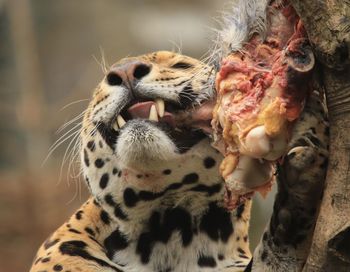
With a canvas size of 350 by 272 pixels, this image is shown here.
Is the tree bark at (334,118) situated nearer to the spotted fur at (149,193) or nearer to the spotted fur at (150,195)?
the spotted fur at (150,195)

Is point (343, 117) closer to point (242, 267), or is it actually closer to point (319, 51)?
point (319, 51)

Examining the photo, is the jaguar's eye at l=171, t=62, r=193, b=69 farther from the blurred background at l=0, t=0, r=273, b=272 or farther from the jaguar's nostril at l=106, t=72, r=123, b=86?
the blurred background at l=0, t=0, r=273, b=272

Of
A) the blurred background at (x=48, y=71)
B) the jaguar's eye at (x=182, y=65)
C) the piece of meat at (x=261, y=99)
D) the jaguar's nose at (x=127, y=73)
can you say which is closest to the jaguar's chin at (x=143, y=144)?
the jaguar's nose at (x=127, y=73)

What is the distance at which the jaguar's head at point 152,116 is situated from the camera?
5.02 meters

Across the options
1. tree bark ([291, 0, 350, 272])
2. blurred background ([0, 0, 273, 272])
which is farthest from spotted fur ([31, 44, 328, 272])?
blurred background ([0, 0, 273, 272])

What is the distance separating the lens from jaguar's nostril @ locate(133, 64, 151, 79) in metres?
5.16

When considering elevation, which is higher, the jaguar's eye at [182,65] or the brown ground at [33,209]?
the jaguar's eye at [182,65]

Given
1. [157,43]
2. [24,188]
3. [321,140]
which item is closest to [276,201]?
[321,140]

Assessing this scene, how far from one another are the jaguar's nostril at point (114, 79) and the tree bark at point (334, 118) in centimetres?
172

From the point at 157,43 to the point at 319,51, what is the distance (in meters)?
17.2

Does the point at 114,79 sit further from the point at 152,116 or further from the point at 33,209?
the point at 33,209

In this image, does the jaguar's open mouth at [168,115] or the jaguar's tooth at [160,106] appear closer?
the jaguar's open mouth at [168,115]

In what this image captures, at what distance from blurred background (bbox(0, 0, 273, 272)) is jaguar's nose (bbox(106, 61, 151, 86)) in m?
10.4

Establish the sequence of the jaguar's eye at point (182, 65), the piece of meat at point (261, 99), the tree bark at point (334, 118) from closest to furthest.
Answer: the tree bark at point (334, 118)
the piece of meat at point (261, 99)
the jaguar's eye at point (182, 65)
